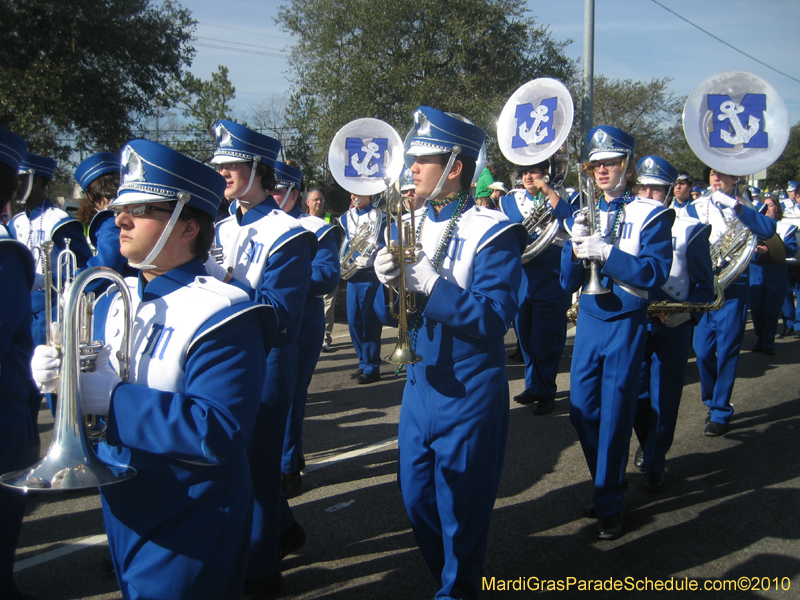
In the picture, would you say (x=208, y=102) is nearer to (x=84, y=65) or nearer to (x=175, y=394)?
(x=84, y=65)

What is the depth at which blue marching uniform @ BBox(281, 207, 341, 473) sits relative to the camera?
4.18m

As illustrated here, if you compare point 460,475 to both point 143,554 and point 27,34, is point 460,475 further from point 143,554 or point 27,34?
point 27,34

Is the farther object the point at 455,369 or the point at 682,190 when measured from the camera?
the point at 682,190

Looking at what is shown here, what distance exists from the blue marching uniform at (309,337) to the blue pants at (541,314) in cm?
248

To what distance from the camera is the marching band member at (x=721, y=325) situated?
5.27 metres

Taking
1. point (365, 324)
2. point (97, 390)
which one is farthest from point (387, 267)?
→ point (365, 324)

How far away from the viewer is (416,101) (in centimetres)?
2081

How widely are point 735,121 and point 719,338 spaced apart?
244 centimetres

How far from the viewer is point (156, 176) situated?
75.9 inches

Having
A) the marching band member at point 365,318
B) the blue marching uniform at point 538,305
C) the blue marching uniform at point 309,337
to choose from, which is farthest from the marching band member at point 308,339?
the marching band member at point 365,318

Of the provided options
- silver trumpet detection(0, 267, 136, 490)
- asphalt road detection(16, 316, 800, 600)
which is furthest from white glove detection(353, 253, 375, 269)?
silver trumpet detection(0, 267, 136, 490)

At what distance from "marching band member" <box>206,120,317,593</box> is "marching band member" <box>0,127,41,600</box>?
0.83 metres

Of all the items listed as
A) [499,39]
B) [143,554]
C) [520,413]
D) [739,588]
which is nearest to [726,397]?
[520,413]

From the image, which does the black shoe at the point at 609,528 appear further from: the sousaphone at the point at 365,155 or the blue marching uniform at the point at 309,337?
the sousaphone at the point at 365,155
